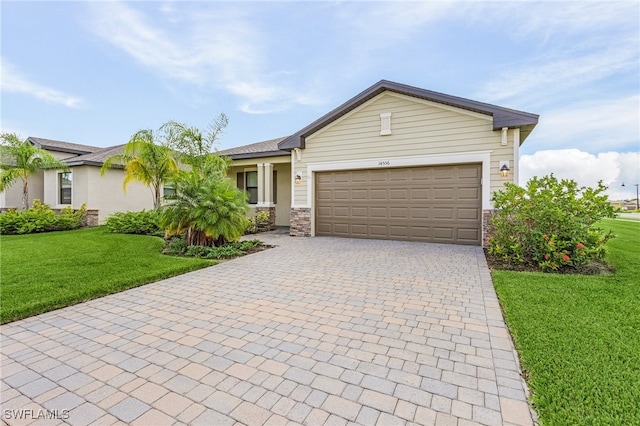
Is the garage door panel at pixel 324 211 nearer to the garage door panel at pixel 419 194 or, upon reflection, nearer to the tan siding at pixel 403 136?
the tan siding at pixel 403 136

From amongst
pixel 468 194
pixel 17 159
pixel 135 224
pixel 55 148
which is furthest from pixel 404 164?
pixel 55 148

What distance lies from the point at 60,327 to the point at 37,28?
10229mm

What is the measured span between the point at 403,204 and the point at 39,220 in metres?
13.4

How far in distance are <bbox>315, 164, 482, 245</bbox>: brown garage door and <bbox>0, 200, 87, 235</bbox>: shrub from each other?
10.2m

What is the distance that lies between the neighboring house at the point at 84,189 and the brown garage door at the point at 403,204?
956cm

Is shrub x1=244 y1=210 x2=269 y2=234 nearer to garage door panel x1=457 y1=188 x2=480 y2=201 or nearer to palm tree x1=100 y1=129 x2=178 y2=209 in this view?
palm tree x1=100 y1=129 x2=178 y2=209

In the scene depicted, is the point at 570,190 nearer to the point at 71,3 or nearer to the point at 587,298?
the point at 587,298

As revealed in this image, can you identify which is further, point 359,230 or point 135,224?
point 135,224

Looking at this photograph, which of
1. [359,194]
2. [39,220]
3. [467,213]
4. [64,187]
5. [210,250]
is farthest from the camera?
[64,187]

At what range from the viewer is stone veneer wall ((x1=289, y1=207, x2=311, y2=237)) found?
10.9 metres

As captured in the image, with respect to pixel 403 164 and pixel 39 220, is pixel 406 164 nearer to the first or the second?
pixel 403 164

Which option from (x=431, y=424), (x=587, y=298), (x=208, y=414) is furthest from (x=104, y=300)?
(x=587, y=298)

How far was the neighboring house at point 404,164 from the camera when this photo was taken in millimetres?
8453

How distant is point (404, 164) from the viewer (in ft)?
31.0
